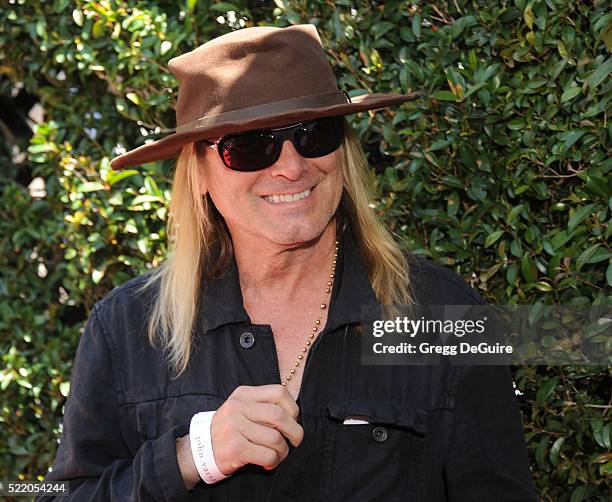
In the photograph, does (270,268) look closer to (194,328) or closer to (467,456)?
(194,328)

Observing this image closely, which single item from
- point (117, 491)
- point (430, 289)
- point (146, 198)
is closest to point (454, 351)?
point (430, 289)

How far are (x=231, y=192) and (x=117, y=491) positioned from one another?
872 mm

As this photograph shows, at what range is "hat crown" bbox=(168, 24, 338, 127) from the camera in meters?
2.59

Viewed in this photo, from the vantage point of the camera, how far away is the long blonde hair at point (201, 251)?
109 inches

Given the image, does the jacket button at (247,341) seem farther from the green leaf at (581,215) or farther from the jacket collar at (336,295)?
the green leaf at (581,215)

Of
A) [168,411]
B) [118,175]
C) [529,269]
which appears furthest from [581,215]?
[118,175]

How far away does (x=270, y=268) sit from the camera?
2.80 metres

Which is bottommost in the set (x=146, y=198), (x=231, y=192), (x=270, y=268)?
(x=146, y=198)

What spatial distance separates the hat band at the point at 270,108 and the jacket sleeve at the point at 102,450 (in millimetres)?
689

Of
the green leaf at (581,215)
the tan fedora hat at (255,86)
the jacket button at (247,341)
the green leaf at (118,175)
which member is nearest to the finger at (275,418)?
the jacket button at (247,341)

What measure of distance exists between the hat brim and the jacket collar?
16.5 inches

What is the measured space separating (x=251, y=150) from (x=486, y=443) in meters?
1.02

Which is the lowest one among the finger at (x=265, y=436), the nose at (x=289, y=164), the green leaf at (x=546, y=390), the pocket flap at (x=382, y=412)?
the green leaf at (x=546, y=390)

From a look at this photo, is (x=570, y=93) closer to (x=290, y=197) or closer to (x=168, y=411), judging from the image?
(x=290, y=197)
